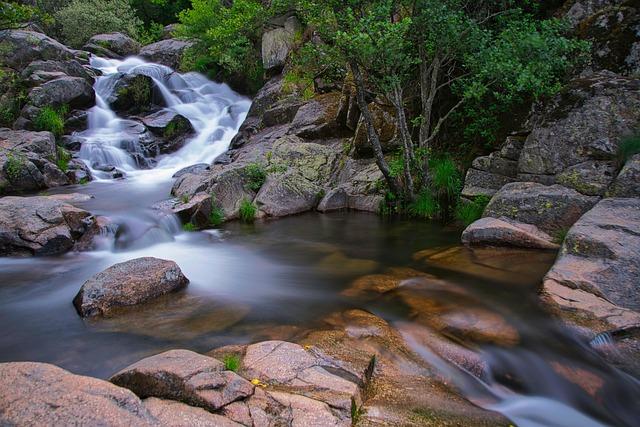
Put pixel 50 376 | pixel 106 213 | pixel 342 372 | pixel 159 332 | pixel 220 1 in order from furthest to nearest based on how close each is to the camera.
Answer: pixel 220 1 < pixel 106 213 < pixel 159 332 < pixel 342 372 < pixel 50 376

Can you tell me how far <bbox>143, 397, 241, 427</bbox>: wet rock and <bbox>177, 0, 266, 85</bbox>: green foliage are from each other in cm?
1579

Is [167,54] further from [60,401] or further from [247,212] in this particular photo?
[60,401]

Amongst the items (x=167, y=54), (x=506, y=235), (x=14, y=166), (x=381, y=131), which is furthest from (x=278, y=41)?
(x=506, y=235)

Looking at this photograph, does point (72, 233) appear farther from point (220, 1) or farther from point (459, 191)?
point (220, 1)

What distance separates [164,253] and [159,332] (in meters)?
3.63

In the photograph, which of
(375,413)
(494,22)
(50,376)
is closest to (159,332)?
(50,376)

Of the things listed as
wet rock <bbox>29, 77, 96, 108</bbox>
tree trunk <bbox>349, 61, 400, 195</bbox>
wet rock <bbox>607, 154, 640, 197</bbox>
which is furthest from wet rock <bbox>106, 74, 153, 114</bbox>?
wet rock <bbox>607, 154, 640, 197</bbox>

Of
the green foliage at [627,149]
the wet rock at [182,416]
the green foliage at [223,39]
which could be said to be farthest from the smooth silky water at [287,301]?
the green foliage at [223,39]

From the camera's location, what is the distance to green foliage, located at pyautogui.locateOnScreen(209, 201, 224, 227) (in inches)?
389

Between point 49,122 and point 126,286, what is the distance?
41.4 ft

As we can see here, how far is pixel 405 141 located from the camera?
901cm

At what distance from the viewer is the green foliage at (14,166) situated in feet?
38.1

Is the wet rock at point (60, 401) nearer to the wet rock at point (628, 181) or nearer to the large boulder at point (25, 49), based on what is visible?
the wet rock at point (628, 181)

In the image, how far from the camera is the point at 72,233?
799 centimetres
